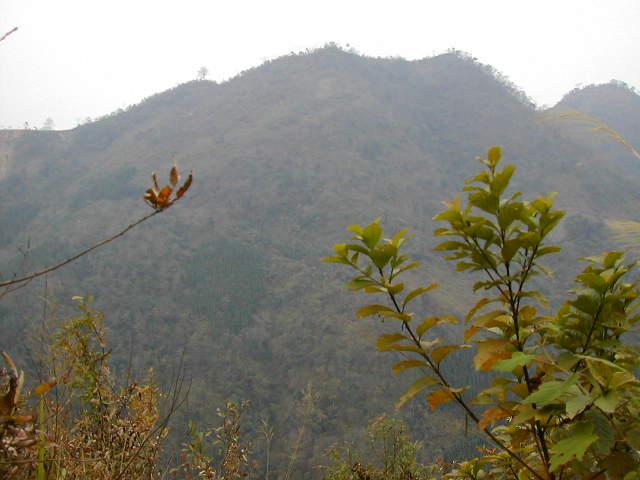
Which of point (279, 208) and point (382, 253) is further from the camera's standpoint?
point (279, 208)

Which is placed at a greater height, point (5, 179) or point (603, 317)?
point (5, 179)

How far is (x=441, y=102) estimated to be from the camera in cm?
4753

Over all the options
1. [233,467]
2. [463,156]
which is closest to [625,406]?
[233,467]

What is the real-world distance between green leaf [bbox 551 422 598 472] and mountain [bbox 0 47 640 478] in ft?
29.5

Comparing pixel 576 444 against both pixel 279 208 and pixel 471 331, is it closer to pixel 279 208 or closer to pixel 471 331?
pixel 471 331

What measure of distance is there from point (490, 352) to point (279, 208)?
30856 millimetres

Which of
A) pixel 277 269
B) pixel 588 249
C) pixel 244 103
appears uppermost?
pixel 244 103

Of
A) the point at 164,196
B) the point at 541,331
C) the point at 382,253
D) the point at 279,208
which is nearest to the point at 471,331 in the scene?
the point at 541,331

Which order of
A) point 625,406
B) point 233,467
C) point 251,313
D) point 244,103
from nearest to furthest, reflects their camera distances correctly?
point 625,406, point 233,467, point 251,313, point 244,103

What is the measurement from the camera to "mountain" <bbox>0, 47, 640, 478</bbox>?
1894 cm

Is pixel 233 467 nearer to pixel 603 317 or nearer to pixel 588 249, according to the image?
pixel 603 317

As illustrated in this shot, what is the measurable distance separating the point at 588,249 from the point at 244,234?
1992cm

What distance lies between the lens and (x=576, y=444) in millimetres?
720

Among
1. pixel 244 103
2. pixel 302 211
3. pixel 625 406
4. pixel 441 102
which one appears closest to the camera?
pixel 625 406
